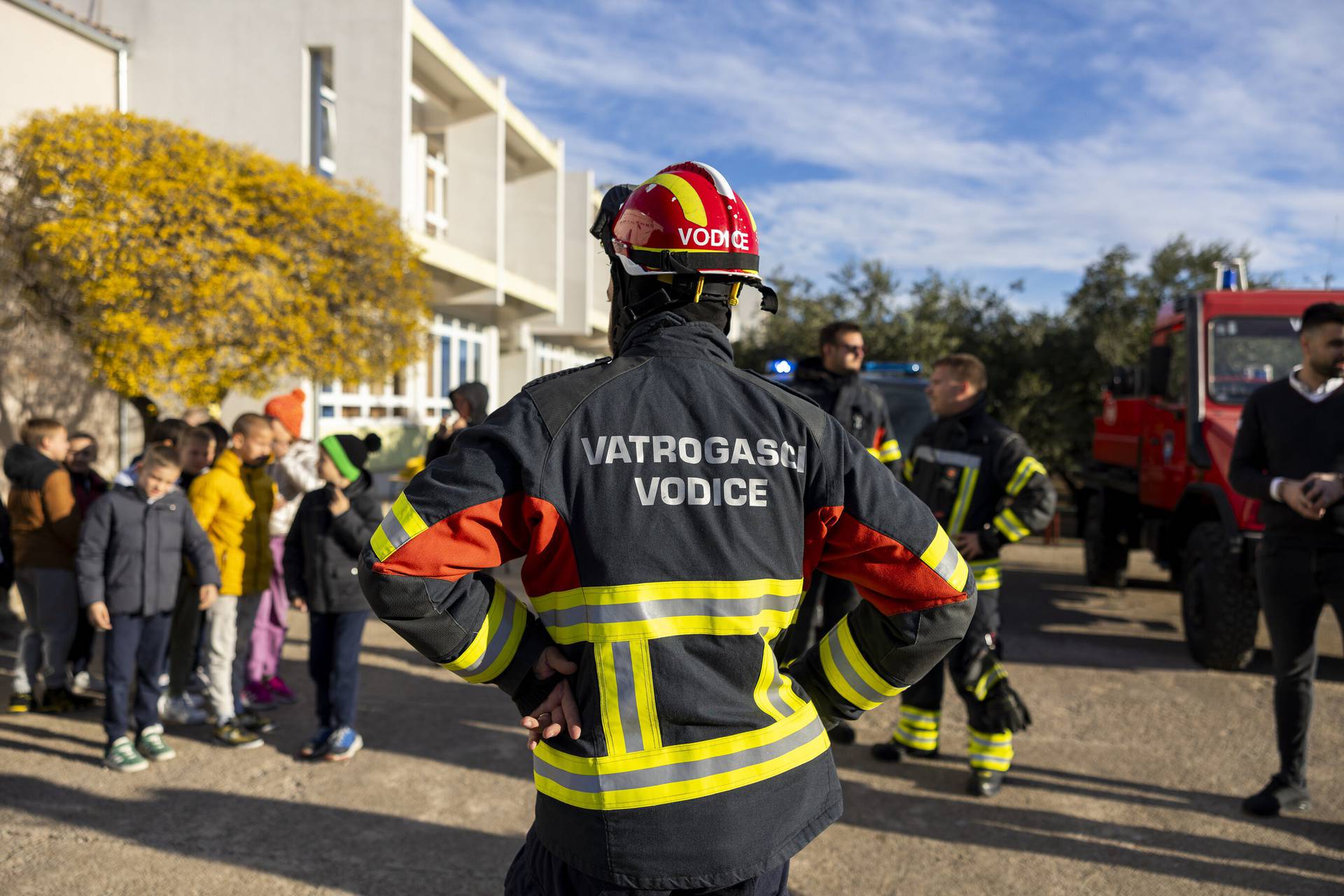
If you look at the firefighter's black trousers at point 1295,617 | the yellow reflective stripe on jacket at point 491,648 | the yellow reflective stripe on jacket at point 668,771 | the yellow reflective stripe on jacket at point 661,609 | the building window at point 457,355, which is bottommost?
the firefighter's black trousers at point 1295,617

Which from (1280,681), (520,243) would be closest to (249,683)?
(1280,681)

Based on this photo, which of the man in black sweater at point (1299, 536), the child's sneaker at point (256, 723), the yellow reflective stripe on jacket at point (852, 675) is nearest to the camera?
the yellow reflective stripe on jacket at point (852, 675)

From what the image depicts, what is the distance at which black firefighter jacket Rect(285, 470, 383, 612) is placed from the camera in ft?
15.9

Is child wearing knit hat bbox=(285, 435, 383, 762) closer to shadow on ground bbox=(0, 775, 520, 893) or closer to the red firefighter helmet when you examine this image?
shadow on ground bbox=(0, 775, 520, 893)

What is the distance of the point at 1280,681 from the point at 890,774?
171cm

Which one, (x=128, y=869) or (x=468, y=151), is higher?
(x=468, y=151)

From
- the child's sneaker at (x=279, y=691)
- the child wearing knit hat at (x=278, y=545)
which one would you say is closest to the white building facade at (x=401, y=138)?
the child wearing knit hat at (x=278, y=545)

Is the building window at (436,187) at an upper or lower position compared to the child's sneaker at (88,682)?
upper

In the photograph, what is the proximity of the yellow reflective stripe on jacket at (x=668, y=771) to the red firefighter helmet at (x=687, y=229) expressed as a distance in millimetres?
788

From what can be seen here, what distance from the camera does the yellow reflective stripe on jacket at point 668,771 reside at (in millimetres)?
1590

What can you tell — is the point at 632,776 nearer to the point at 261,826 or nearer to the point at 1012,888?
the point at 1012,888

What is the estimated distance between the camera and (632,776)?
1590mm

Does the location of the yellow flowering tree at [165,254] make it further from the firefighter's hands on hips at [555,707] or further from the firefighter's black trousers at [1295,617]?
the firefighter's hands on hips at [555,707]

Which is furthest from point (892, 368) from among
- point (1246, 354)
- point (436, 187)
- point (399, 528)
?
point (436, 187)
